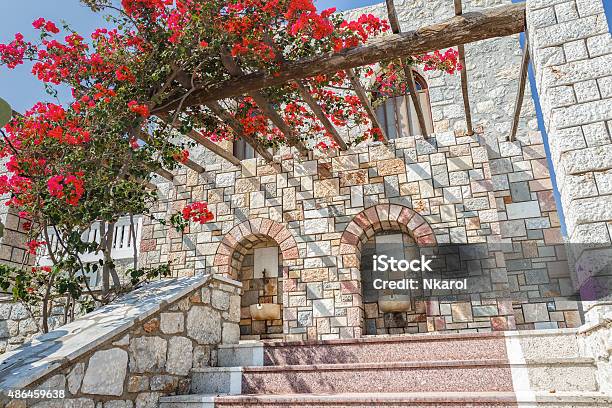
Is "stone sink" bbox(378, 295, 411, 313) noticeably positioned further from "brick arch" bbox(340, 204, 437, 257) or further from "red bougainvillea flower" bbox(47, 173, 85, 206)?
"red bougainvillea flower" bbox(47, 173, 85, 206)

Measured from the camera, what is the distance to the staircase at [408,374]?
2.69 metres

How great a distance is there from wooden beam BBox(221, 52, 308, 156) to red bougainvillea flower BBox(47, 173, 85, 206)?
6.46ft

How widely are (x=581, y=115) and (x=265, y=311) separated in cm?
474

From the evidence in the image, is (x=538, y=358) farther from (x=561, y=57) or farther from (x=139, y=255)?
(x=139, y=255)

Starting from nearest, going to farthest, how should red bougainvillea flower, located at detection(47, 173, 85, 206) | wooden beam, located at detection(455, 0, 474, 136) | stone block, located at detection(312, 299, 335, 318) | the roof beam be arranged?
1. red bougainvillea flower, located at detection(47, 173, 85, 206)
2. wooden beam, located at detection(455, 0, 474, 136)
3. the roof beam
4. stone block, located at detection(312, 299, 335, 318)

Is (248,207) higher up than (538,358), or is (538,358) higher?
(248,207)

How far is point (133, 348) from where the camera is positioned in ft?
10.2

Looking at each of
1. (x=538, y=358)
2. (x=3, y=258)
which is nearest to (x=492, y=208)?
(x=538, y=358)

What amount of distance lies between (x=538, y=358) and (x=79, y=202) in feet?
12.6

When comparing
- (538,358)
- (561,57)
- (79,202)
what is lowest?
(538,358)

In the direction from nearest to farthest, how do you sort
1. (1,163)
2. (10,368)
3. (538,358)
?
(10,368), (538,358), (1,163)

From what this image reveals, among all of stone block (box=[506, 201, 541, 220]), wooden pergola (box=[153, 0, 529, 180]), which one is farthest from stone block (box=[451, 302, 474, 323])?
wooden pergola (box=[153, 0, 529, 180])

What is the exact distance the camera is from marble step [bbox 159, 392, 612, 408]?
2.44 m

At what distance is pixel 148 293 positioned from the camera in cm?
370
